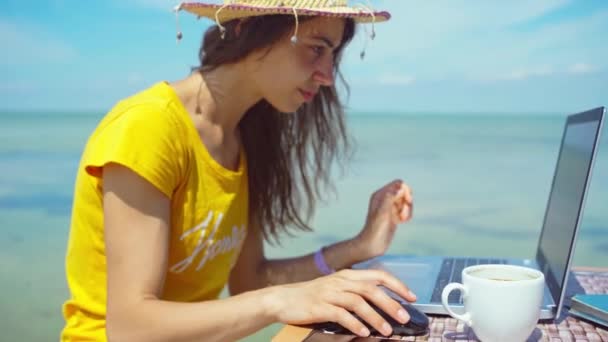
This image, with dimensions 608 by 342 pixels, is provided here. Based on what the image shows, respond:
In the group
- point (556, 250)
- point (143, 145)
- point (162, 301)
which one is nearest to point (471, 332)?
point (556, 250)

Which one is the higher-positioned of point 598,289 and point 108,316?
point 598,289

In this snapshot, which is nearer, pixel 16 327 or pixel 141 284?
pixel 141 284

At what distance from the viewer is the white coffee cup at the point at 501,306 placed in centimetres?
82

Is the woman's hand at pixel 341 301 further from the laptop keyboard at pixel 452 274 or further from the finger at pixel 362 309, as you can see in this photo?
the laptop keyboard at pixel 452 274

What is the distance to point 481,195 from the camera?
750 cm

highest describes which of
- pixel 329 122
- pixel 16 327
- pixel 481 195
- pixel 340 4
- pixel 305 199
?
pixel 340 4

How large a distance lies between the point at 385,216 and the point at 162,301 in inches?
19.3

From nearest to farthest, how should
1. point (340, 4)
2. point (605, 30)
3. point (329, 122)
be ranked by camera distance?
1. point (340, 4)
2. point (329, 122)
3. point (605, 30)

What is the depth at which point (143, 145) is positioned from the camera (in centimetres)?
104

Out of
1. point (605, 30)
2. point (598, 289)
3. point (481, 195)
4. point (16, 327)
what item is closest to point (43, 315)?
point (16, 327)

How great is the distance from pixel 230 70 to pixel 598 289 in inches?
27.9

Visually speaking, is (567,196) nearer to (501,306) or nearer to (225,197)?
(501,306)

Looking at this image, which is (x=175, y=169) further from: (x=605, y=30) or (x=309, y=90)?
(x=605, y=30)

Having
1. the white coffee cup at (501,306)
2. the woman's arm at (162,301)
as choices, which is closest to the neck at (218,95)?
the woman's arm at (162,301)
